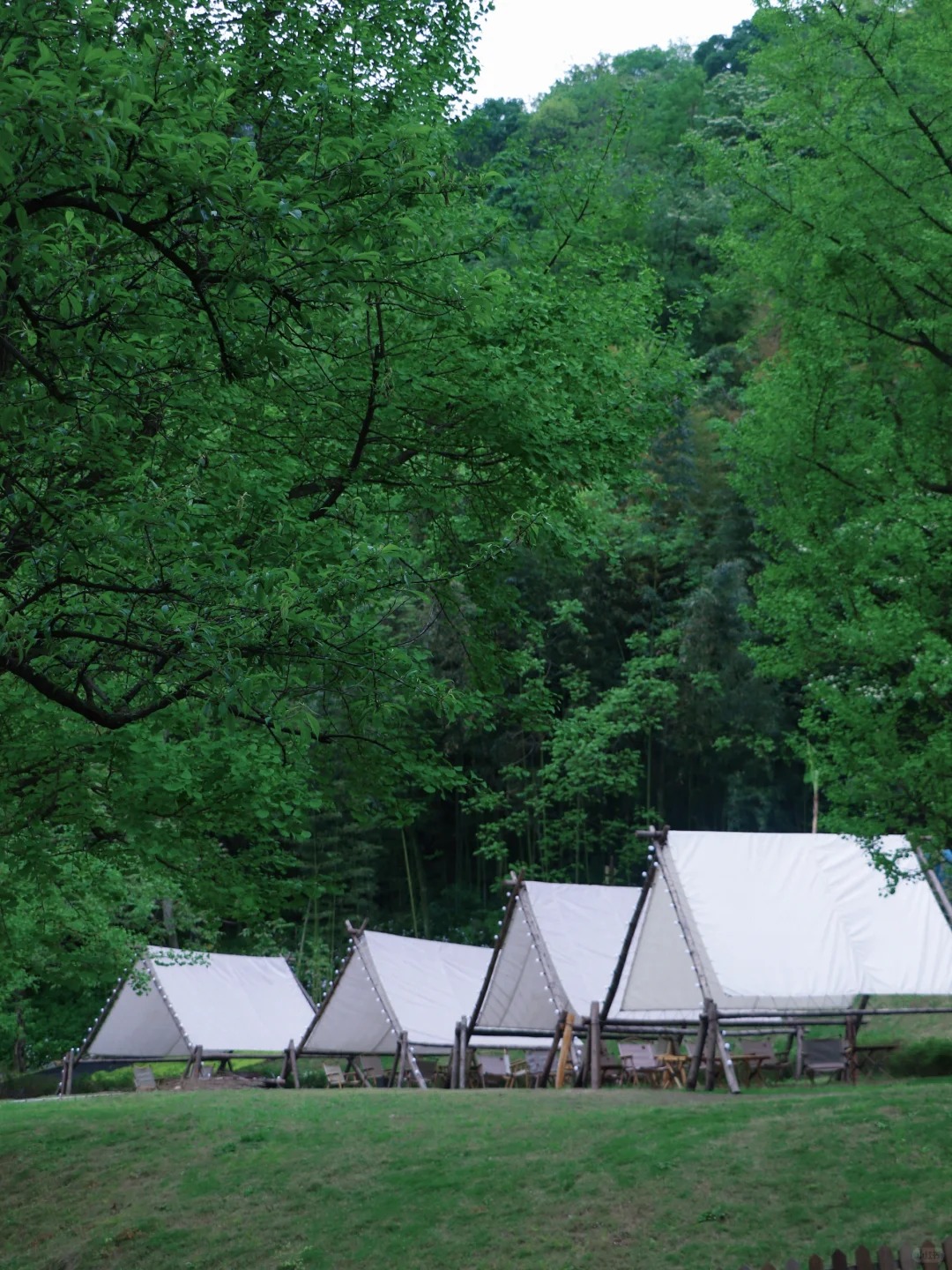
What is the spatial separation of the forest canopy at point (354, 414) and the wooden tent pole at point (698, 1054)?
2.81 m

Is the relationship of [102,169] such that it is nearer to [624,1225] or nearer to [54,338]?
[54,338]

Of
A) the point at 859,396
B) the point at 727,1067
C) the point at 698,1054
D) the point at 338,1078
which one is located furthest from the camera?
the point at 338,1078

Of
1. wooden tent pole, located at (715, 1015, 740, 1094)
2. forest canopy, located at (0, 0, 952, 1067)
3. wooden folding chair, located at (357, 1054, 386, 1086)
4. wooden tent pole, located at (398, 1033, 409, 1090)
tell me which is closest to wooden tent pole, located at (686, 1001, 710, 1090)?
wooden tent pole, located at (715, 1015, 740, 1094)

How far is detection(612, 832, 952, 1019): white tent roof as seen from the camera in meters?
13.9

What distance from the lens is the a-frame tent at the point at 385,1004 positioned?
66.1ft

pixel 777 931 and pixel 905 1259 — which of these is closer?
pixel 905 1259

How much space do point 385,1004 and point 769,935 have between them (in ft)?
25.3

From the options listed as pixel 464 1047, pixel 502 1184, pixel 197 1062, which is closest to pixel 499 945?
pixel 464 1047

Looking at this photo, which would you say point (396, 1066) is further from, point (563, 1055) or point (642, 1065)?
point (642, 1065)

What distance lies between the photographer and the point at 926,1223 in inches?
314

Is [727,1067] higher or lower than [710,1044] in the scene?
lower

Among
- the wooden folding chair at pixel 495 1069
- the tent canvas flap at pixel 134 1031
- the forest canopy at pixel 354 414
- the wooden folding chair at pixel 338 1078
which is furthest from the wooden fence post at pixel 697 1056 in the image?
the tent canvas flap at pixel 134 1031

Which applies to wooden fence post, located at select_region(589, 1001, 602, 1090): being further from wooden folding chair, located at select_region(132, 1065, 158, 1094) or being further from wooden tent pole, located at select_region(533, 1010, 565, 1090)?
wooden folding chair, located at select_region(132, 1065, 158, 1094)

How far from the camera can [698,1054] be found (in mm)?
13578
